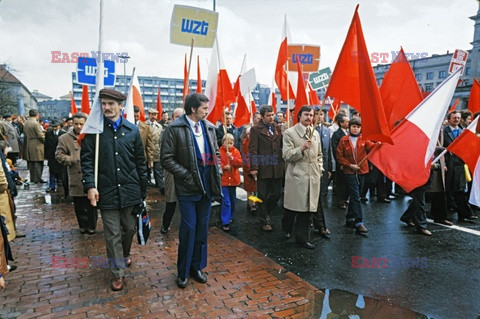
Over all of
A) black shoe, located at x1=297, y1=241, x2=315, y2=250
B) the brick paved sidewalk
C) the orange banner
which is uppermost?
the orange banner

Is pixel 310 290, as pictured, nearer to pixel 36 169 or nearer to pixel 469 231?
pixel 469 231

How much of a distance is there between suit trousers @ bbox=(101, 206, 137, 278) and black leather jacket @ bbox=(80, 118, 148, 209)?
0.11 m

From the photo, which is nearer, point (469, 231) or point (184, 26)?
point (184, 26)

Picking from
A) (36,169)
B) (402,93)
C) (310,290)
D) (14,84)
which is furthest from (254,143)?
(14,84)

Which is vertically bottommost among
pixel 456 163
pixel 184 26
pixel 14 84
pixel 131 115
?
pixel 456 163

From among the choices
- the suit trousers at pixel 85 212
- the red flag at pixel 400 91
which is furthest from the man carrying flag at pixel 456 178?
the suit trousers at pixel 85 212

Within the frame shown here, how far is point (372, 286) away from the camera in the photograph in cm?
389

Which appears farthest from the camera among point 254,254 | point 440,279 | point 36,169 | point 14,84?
point 14,84

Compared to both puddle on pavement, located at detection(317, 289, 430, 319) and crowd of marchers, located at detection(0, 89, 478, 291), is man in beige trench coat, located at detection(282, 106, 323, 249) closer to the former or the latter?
crowd of marchers, located at detection(0, 89, 478, 291)

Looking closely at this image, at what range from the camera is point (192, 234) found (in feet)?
12.3

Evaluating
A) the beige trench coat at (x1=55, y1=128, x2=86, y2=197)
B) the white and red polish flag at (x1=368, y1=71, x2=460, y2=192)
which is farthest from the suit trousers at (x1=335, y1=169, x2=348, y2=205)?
the beige trench coat at (x1=55, y1=128, x2=86, y2=197)

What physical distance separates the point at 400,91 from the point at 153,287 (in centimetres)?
473

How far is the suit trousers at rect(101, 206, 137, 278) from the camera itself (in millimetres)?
3670

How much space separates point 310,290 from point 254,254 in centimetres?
121
